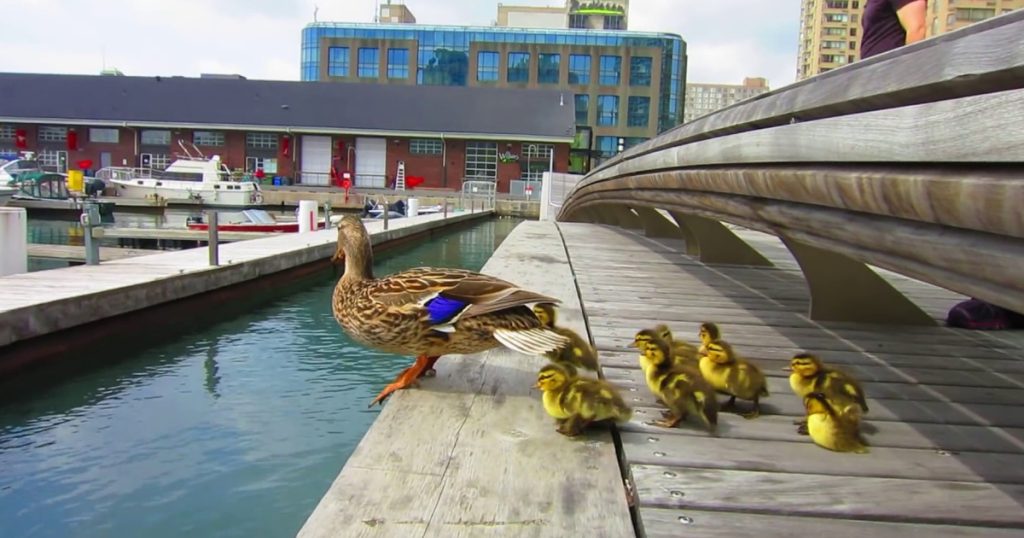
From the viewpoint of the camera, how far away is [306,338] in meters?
8.98

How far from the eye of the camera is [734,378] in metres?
3.03

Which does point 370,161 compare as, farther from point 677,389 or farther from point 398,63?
point 677,389

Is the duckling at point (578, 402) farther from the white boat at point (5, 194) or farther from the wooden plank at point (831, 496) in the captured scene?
the white boat at point (5, 194)

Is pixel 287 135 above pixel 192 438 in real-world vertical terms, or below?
above

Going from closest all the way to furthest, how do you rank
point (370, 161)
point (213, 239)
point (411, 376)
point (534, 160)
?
point (411, 376) → point (213, 239) → point (370, 161) → point (534, 160)

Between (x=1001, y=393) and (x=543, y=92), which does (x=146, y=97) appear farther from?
(x=1001, y=393)

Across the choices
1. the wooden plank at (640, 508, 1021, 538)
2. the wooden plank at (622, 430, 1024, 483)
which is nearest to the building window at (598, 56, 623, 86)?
the wooden plank at (622, 430, 1024, 483)

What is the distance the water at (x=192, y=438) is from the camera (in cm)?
434

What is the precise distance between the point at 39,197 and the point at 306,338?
2673 centimetres

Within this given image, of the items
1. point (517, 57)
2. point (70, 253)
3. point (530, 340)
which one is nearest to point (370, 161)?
point (517, 57)

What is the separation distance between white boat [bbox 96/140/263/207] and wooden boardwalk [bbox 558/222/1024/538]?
3591cm

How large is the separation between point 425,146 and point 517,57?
1209 inches

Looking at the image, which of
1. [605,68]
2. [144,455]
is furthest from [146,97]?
[144,455]

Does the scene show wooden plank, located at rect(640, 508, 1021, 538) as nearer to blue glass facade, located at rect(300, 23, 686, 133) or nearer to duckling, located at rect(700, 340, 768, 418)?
duckling, located at rect(700, 340, 768, 418)
